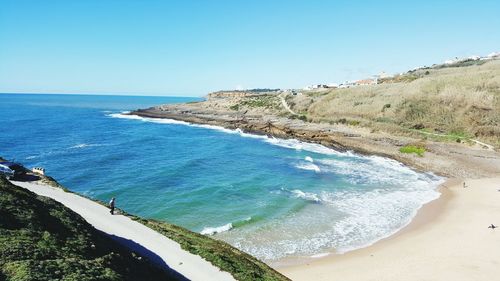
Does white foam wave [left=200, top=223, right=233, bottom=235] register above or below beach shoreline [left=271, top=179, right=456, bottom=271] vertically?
above

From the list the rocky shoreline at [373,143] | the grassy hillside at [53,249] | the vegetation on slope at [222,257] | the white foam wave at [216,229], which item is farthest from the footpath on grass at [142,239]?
the rocky shoreline at [373,143]

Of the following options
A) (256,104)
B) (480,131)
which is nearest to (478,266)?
(480,131)

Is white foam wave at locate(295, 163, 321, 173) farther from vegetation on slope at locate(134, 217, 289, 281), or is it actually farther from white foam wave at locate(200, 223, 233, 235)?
vegetation on slope at locate(134, 217, 289, 281)

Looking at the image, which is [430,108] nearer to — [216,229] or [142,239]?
[216,229]

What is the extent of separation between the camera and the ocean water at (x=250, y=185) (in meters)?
26.1

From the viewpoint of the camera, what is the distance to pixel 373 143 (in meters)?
58.6

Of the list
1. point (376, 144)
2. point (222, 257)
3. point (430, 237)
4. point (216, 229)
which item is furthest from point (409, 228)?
point (376, 144)

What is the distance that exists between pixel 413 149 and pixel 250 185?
28.3m

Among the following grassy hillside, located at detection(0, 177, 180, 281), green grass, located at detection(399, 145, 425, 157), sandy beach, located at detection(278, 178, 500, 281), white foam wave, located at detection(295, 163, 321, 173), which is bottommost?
sandy beach, located at detection(278, 178, 500, 281)

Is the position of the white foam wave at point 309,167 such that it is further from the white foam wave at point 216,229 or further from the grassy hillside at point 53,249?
the grassy hillside at point 53,249

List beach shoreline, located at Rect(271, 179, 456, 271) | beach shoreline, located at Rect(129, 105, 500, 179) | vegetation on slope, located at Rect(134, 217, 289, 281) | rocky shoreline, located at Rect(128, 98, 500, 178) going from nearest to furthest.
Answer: vegetation on slope, located at Rect(134, 217, 289, 281)
beach shoreline, located at Rect(271, 179, 456, 271)
beach shoreline, located at Rect(129, 105, 500, 179)
rocky shoreline, located at Rect(128, 98, 500, 178)

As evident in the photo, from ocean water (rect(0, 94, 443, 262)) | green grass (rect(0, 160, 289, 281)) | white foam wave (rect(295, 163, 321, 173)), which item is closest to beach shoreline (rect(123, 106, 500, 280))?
ocean water (rect(0, 94, 443, 262))

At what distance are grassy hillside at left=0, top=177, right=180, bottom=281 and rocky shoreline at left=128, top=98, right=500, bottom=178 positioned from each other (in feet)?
135

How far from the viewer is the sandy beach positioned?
66.0 ft
